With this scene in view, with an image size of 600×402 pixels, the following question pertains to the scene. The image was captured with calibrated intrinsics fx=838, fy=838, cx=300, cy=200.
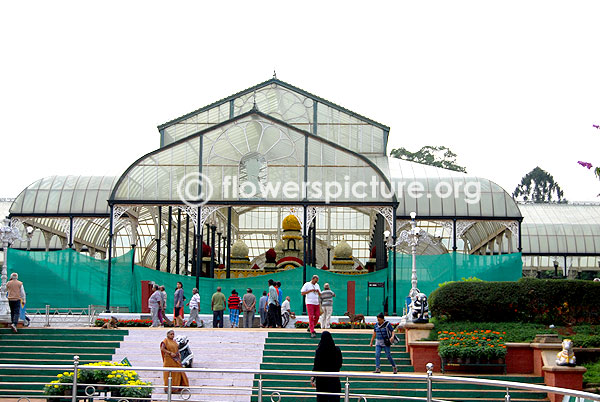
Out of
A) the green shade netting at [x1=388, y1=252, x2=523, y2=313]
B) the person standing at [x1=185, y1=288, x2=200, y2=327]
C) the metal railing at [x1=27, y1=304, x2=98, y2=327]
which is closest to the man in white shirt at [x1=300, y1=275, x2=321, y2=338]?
the person standing at [x1=185, y1=288, x2=200, y2=327]

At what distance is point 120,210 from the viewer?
33.2 meters

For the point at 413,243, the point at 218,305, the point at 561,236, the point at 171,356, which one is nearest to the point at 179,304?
the point at 218,305

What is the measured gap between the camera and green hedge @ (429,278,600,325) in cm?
2203

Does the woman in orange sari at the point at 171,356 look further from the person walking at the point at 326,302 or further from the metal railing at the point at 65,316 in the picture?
the metal railing at the point at 65,316

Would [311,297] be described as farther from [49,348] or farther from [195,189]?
[195,189]

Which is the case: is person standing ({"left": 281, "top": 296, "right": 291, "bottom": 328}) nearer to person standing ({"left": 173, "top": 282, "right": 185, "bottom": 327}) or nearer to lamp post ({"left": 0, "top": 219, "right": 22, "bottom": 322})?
person standing ({"left": 173, "top": 282, "right": 185, "bottom": 327})

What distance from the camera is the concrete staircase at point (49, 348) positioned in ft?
68.3

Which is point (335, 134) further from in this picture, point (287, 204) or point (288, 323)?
point (288, 323)

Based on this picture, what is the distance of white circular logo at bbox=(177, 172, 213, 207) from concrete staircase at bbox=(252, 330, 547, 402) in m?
10.7

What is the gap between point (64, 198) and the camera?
4075 cm

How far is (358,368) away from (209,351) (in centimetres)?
396

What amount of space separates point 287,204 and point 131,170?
635 centimetres

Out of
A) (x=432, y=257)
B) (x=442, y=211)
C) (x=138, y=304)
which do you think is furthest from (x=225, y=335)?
(x=442, y=211)

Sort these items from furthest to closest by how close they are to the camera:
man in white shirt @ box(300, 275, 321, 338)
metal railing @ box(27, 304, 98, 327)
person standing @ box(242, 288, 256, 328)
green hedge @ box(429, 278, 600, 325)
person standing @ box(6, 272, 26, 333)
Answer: metal railing @ box(27, 304, 98, 327)
person standing @ box(242, 288, 256, 328)
person standing @ box(6, 272, 26, 333)
man in white shirt @ box(300, 275, 321, 338)
green hedge @ box(429, 278, 600, 325)
